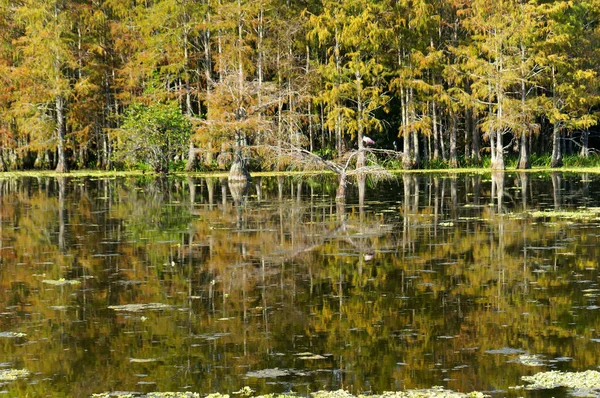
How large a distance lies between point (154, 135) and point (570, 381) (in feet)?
156

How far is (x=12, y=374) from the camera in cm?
1082

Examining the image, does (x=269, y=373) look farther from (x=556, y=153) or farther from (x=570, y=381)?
(x=556, y=153)

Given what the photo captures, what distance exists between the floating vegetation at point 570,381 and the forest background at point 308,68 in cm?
3973

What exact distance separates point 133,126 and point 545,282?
141 feet

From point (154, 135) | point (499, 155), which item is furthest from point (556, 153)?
point (154, 135)

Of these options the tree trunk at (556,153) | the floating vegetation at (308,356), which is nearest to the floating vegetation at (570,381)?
the floating vegetation at (308,356)

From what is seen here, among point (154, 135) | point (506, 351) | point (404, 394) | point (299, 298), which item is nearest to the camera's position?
point (404, 394)

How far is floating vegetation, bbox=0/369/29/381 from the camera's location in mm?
10656

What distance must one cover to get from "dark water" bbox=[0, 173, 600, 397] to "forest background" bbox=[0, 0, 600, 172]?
25.3 metres

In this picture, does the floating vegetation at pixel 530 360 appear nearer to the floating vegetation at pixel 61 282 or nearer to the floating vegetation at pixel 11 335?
the floating vegetation at pixel 11 335

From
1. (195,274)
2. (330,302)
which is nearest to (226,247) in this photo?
(195,274)

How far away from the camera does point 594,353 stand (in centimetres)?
1138

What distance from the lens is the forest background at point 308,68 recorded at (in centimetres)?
5634

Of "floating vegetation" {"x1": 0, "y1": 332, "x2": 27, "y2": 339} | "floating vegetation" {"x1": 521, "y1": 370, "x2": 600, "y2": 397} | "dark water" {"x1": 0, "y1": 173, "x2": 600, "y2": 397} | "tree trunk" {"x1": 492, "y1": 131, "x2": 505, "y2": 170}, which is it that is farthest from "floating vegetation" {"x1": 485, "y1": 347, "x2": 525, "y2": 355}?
"tree trunk" {"x1": 492, "y1": 131, "x2": 505, "y2": 170}
